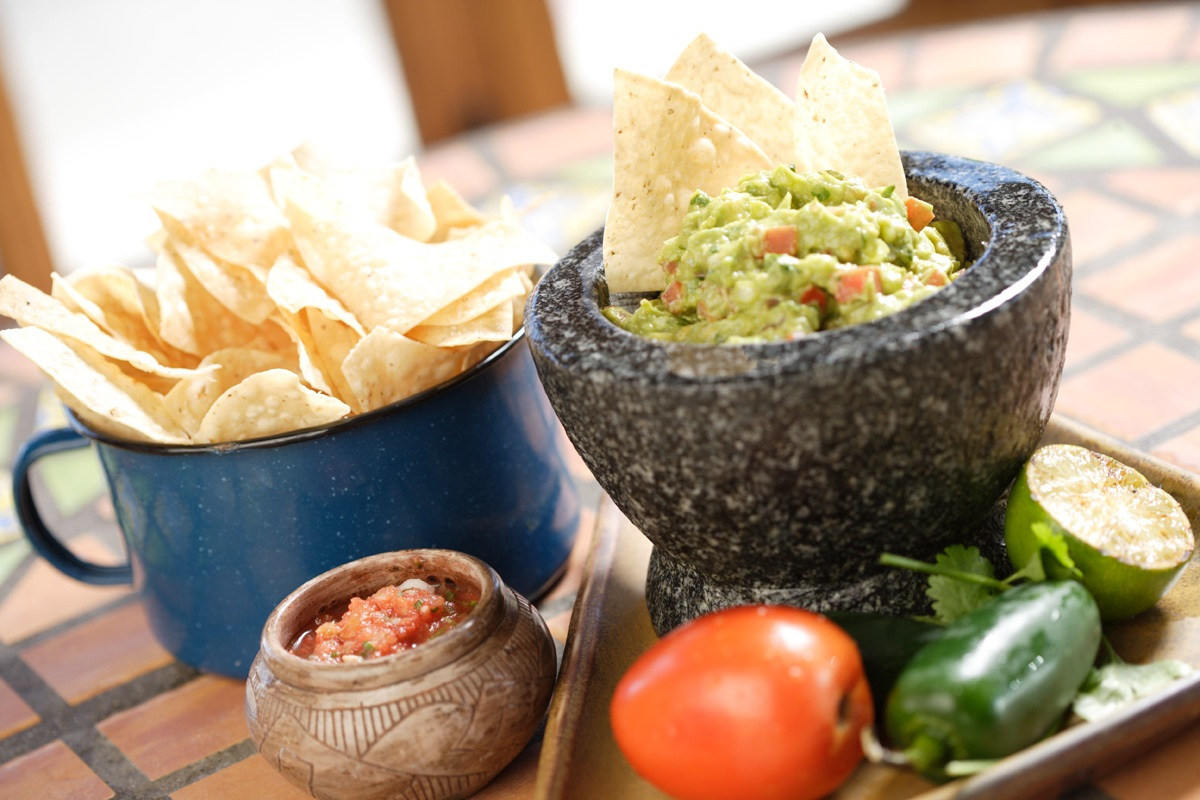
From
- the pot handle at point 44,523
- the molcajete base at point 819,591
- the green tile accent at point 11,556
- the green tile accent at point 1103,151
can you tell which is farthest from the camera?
the green tile accent at point 1103,151

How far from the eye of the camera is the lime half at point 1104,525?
122cm

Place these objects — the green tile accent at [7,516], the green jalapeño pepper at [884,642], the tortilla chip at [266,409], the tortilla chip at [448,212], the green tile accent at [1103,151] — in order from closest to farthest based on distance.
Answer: the green jalapeño pepper at [884,642]
the tortilla chip at [266,409]
the tortilla chip at [448,212]
the green tile accent at [7,516]
the green tile accent at [1103,151]

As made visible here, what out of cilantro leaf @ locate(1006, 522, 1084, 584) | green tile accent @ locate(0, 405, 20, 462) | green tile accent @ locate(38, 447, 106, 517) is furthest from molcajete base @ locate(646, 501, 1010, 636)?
green tile accent @ locate(0, 405, 20, 462)

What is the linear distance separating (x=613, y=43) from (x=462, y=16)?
59cm

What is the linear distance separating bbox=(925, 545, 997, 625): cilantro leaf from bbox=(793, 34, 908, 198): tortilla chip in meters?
0.46

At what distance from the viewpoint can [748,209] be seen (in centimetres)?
135

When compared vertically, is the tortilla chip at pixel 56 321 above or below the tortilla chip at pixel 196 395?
above

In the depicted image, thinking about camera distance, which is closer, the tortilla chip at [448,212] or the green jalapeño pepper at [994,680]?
the green jalapeño pepper at [994,680]

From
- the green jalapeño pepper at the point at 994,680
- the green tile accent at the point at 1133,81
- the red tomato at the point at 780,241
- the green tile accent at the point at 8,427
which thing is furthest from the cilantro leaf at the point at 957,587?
the green tile accent at the point at 8,427

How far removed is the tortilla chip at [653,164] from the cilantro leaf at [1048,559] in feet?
1.67

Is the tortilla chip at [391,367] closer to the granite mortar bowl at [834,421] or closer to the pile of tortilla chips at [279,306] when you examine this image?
the pile of tortilla chips at [279,306]

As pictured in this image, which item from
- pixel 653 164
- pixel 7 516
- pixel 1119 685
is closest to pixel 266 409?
pixel 653 164

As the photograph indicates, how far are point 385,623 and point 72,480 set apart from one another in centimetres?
134

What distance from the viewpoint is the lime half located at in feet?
4.01
